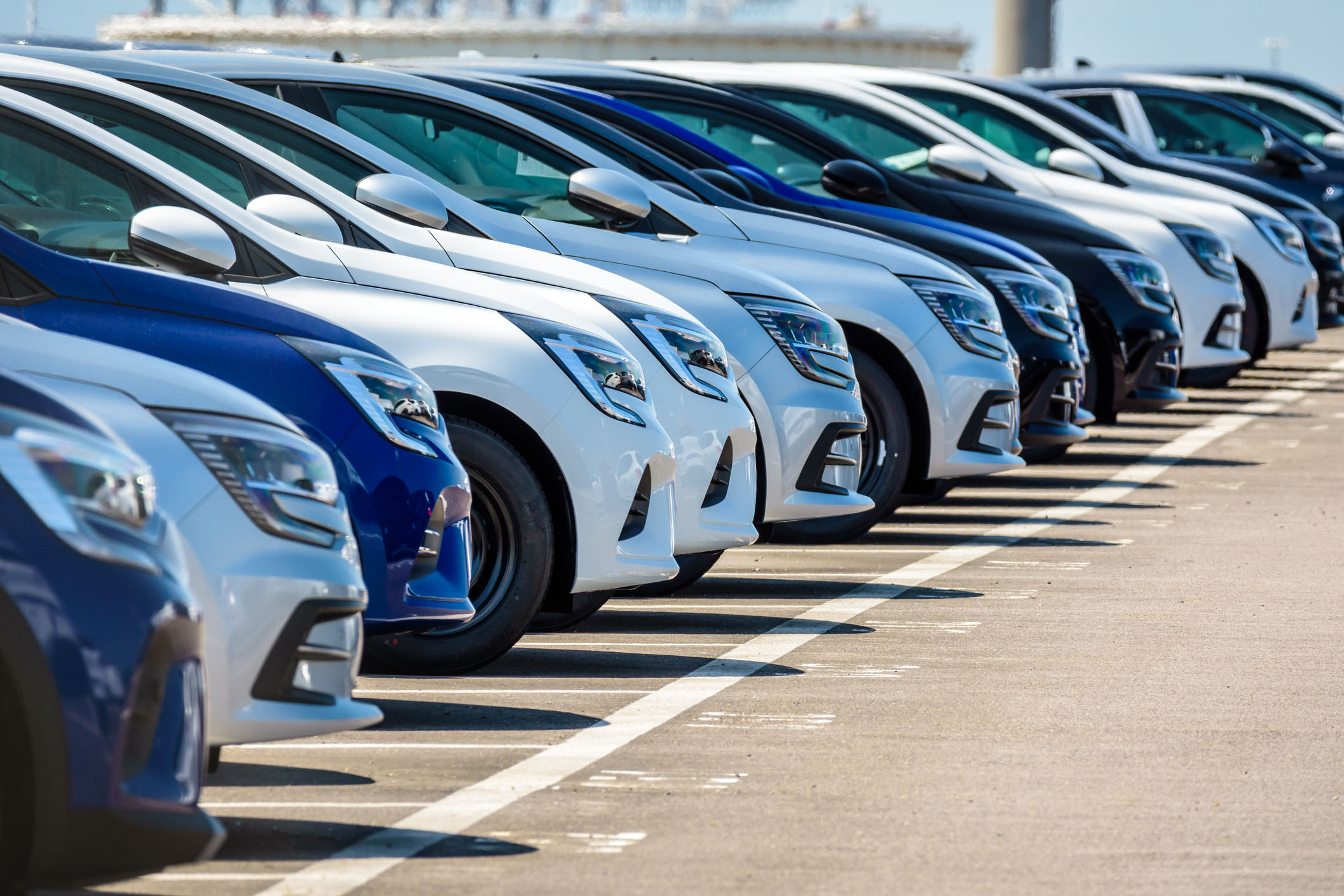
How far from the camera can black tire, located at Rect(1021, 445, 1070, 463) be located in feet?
45.8

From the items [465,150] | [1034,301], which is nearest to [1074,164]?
[1034,301]

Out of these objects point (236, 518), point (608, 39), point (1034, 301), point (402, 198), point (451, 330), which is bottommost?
point (236, 518)

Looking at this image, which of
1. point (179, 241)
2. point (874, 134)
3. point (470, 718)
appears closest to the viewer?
point (179, 241)

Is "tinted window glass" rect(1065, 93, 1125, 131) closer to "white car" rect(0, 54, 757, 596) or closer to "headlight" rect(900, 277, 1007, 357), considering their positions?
"headlight" rect(900, 277, 1007, 357)

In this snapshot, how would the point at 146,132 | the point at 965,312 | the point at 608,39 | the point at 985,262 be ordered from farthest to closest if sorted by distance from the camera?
the point at 608,39 < the point at 985,262 < the point at 965,312 < the point at 146,132

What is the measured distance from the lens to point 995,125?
1641 cm

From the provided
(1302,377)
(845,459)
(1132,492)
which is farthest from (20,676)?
(1302,377)

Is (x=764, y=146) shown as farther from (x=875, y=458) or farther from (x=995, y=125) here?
(x=995, y=125)

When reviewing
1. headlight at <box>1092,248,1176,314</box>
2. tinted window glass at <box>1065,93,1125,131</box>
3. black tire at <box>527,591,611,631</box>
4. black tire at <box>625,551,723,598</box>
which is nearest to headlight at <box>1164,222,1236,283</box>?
headlight at <box>1092,248,1176,314</box>

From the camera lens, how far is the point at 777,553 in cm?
1005

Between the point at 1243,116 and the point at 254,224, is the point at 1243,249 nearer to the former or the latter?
the point at 1243,116

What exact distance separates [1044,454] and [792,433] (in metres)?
5.22

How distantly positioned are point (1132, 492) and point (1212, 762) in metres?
6.61

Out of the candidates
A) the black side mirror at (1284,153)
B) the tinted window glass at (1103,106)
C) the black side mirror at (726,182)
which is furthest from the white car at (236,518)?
the black side mirror at (1284,153)
